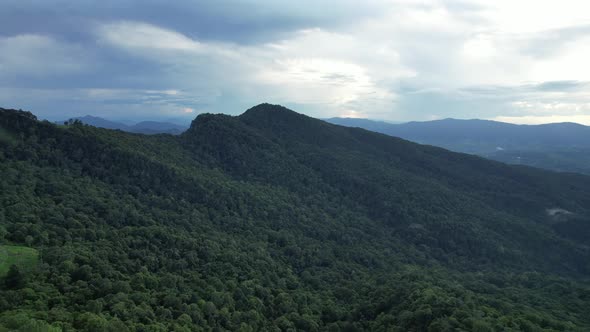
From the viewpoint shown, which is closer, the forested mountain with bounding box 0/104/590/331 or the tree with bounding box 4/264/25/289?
the tree with bounding box 4/264/25/289

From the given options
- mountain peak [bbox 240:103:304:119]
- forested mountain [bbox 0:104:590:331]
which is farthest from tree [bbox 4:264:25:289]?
mountain peak [bbox 240:103:304:119]

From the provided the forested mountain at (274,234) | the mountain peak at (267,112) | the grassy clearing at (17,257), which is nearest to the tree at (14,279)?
the forested mountain at (274,234)

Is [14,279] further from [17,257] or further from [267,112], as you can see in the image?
[267,112]

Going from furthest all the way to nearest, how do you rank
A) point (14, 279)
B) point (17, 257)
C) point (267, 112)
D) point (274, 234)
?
point (267, 112) < point (274, 234) < point (17, 257) < point (14, 279)

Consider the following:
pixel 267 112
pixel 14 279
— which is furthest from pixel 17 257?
pixel 267 112

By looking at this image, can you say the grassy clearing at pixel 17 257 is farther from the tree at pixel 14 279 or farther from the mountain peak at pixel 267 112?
the mountain peak at pixel 267 112

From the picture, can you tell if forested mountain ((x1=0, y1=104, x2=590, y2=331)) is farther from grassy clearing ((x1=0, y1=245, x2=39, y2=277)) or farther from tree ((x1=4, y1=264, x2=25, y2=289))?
grassy clearing ((x1=0, y1=245, x2=39, y2=277))

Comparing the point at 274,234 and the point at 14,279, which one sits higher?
the point at 14,279

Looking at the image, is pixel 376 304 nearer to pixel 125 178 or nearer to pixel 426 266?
pixel 426 266
